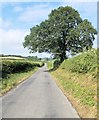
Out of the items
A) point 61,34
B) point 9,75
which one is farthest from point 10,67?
point 61,34

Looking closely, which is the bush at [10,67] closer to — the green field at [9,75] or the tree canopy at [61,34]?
the green field at [9,75]

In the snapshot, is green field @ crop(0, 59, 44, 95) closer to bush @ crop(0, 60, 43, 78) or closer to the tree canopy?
bush @ crop(0, 60, 43, 78)

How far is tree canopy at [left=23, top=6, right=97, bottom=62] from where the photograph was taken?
61281 millimetres

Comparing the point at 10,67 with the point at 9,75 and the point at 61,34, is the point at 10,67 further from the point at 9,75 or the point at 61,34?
the point at 61,34

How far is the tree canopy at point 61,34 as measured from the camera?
61281 mm

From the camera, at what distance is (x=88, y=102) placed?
14.1 meters

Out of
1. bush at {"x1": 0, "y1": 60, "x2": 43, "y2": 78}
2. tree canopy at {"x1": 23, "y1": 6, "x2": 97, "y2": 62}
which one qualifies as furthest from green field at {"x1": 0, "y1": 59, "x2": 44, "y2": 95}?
tree canopy at {"x1": 23, "y1": 6, "x2": 97, "y2": 62}

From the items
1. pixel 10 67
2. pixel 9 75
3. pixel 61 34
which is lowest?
pixel 9 75

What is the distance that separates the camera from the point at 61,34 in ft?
205

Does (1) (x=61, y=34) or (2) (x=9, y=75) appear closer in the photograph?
(2) (x=9, y=75)

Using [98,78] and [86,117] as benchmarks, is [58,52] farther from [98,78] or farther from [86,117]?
[86,117]

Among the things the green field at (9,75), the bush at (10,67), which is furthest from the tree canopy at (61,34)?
the green field at (9,75)

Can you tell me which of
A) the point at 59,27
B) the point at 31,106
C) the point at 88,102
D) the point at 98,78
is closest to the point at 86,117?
the point at 88,102

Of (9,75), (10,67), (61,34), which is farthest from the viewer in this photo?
(61,34)
